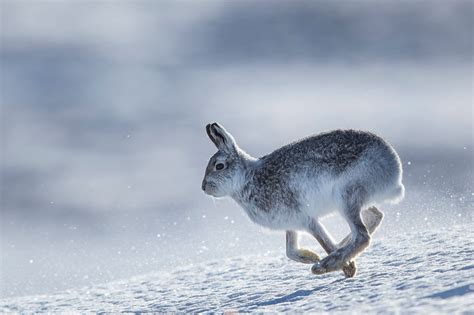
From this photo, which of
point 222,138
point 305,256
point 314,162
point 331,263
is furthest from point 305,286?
point 222,138

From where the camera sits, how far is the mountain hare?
9.89 m

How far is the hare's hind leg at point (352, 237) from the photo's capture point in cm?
983

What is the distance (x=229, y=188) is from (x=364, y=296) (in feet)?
8.06

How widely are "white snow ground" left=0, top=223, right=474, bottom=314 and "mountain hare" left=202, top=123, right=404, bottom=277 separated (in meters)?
0.38

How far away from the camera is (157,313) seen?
10430mm

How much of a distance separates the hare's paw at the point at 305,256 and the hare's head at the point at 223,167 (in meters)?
0.86

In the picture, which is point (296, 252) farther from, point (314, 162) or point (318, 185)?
point (314, 162)

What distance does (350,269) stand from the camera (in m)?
10.1

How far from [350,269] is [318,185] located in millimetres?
823

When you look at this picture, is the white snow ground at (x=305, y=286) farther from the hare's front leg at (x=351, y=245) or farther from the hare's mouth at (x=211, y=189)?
the hare's mouth at (x=211, y=189)

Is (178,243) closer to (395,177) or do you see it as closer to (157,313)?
(157,313)

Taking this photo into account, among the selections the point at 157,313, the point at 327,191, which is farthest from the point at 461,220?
the point at 157,313

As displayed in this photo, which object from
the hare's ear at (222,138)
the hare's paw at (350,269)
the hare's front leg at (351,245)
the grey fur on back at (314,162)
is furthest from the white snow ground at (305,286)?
the hare's ear at (222,138)

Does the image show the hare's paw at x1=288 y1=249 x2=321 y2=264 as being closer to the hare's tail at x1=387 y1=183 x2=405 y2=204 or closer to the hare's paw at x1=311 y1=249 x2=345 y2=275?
the hare's paw at x1=311 y1=249 x2=345 y2=275
